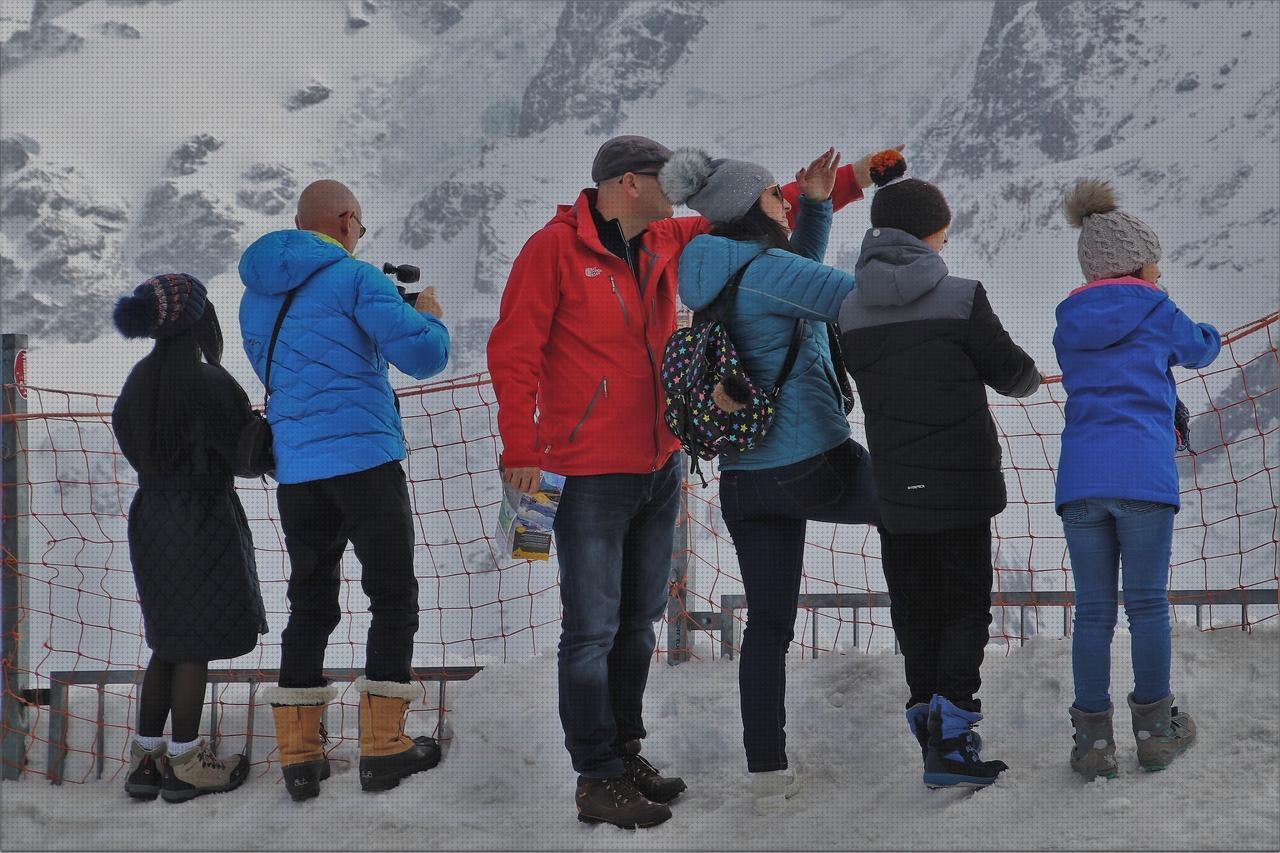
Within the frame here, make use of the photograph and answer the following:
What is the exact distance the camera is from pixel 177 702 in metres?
3.19

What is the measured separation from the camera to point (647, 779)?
286cm

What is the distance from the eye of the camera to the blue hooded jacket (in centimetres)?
257

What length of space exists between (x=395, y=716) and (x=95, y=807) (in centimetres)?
98

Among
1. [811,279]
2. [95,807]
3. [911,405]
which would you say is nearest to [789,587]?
[911,405]

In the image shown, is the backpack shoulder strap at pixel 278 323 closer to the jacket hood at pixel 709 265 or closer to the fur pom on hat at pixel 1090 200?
the jacket hood at pixel 709 265

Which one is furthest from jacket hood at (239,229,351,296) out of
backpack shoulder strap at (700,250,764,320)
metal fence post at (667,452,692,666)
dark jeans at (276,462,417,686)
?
metal fence post at (667,452,692,666)

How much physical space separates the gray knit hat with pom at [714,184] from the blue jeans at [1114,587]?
3.37 ft

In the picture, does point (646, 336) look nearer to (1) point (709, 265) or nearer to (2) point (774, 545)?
(1) point (709, 265)

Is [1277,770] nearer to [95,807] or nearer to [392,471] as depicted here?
[392,471]

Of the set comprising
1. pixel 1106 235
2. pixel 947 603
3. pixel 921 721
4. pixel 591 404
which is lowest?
pixel 921 721

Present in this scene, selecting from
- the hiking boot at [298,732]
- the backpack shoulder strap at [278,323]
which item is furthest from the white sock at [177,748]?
the backpack shoulder strap at [278,323]

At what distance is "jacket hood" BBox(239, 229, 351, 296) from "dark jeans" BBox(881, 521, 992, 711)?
1.63 metres

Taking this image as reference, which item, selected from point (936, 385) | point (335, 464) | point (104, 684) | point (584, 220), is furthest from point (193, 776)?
point (936, 385)

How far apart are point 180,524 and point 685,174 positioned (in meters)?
Answer: 1.69
